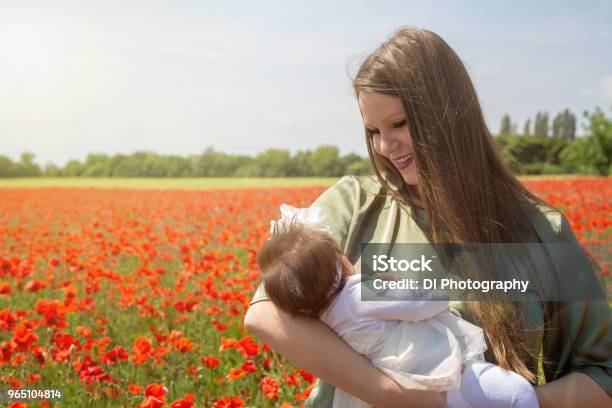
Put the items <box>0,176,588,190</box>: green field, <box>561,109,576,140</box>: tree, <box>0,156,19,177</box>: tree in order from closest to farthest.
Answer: <box>0,176,588,190</box>: green field < <box>0,156,19,177</box>: tree < <box>561,109,576,140</box>: tree

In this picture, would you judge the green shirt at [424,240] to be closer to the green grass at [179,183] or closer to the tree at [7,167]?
the green grass at [179,183]

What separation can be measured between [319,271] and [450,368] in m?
0.43

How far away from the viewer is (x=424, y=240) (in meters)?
2.06

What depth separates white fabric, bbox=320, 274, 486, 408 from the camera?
67.0 inches

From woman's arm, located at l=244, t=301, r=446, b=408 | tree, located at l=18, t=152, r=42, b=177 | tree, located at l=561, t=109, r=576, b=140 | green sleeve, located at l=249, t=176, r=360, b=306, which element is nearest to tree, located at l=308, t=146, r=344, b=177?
tree, located at l=18, t=152, r=42, b=177

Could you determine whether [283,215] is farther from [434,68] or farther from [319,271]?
[434,68]

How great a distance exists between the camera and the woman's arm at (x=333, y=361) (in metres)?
1.69

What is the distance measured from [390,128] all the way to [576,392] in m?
0.97

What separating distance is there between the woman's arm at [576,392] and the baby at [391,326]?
0.47 ft

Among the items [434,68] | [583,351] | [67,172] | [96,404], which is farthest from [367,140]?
[67,172]

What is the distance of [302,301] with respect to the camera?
1760mm

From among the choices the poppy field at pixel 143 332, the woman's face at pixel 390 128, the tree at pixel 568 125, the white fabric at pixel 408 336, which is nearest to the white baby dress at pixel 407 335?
the white fabric at pixel 408 336

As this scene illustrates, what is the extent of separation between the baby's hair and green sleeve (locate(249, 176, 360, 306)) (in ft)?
0.46

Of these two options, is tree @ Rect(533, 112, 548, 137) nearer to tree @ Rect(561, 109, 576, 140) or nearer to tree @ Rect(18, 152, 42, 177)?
tree @ Rect(561, 109, 576, 140)
